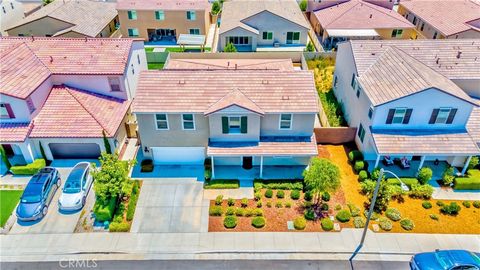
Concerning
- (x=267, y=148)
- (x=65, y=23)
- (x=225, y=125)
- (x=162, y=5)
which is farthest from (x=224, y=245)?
(x=65, y=23)

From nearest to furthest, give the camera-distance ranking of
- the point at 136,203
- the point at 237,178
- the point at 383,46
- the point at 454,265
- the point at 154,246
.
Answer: the point at 454,265 < the point at 154,246 < the point at 136,203 < the point at 237,178 < the point at 383,46

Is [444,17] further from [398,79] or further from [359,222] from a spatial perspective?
[359,222]

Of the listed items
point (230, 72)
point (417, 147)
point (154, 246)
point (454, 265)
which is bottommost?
point (154, 246)

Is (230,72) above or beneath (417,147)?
above

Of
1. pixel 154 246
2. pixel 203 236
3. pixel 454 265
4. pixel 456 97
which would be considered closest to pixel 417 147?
pixel 456 97

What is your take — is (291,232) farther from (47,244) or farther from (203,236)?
(47,244)

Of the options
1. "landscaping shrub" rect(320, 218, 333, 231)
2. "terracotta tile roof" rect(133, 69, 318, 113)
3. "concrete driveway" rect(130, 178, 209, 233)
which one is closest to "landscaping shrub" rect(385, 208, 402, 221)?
"landscaping shrub" rect(320, 218, 333, 231)
